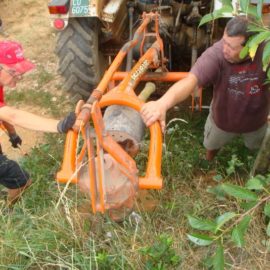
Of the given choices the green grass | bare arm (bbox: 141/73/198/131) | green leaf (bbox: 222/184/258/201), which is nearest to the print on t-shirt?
bare arm (bbox: 141/73/198/131)

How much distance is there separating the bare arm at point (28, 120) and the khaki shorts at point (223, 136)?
50.4 inches

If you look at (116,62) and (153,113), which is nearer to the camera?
(153,113)

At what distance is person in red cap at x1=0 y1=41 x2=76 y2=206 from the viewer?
2.48 metres

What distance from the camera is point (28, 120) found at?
2586 mm

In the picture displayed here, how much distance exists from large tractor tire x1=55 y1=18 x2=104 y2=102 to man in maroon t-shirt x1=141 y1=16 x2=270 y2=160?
1.13 meters

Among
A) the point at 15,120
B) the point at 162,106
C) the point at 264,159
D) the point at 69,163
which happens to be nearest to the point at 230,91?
the point at 264,159

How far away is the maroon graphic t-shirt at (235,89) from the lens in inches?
106

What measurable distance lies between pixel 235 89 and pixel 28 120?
50.4 inches

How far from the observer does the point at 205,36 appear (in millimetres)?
4020

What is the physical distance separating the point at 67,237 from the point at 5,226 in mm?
397

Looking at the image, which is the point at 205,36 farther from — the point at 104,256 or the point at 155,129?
the point at 104,256

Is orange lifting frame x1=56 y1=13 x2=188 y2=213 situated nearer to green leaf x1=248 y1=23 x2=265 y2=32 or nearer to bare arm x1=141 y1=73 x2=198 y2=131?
bare arm x1=141 y1=73 x2=198 y2=131

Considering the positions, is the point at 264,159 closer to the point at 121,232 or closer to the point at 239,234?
the point at 121,232

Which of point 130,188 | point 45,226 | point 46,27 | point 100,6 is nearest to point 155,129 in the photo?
point 130,188
